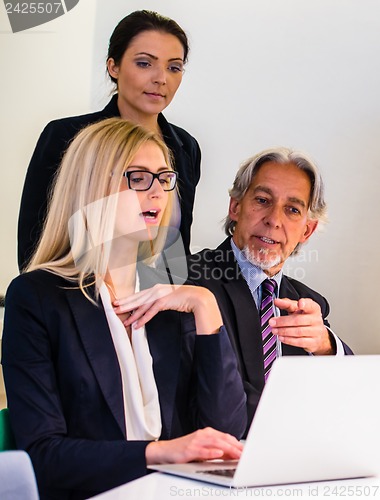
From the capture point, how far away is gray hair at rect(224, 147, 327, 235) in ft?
11.5

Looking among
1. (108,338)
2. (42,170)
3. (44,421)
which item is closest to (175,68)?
(42,170)

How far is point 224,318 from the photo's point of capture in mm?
2951

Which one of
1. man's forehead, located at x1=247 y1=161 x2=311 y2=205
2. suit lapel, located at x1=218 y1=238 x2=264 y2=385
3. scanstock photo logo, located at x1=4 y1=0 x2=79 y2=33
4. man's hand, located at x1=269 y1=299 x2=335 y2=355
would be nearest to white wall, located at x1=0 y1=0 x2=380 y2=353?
man's forehead, located at x1=247 y1=161 x2=311 y2=205

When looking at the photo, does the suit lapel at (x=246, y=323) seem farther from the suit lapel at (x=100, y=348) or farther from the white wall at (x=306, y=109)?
the suit lapel at (x=100, y=348)

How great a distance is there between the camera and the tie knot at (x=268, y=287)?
318 centimetres

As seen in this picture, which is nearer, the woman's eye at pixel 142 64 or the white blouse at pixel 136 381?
the white blouse at pixel 136 381

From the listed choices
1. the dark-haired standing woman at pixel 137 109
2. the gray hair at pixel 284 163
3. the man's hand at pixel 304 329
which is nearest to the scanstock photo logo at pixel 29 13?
the dark-haired standing woman at pixel 137 109

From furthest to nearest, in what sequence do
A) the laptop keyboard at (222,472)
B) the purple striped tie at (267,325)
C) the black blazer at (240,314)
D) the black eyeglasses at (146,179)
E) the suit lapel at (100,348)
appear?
the purple striped tie at (267,325), the black blazer at (240,314), the black eyeglasses at (146,179), the suit lapel at (100,348), the laptop keyboard at (222,472)

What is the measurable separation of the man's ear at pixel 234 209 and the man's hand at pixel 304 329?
70 centimetres

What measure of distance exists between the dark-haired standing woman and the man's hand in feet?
2.77

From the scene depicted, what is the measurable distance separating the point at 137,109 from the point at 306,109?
78 cm

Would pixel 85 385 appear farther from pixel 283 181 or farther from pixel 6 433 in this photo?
pixel 283 181

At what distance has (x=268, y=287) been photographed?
3176 mm

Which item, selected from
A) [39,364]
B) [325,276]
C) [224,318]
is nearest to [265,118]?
[325,276]
